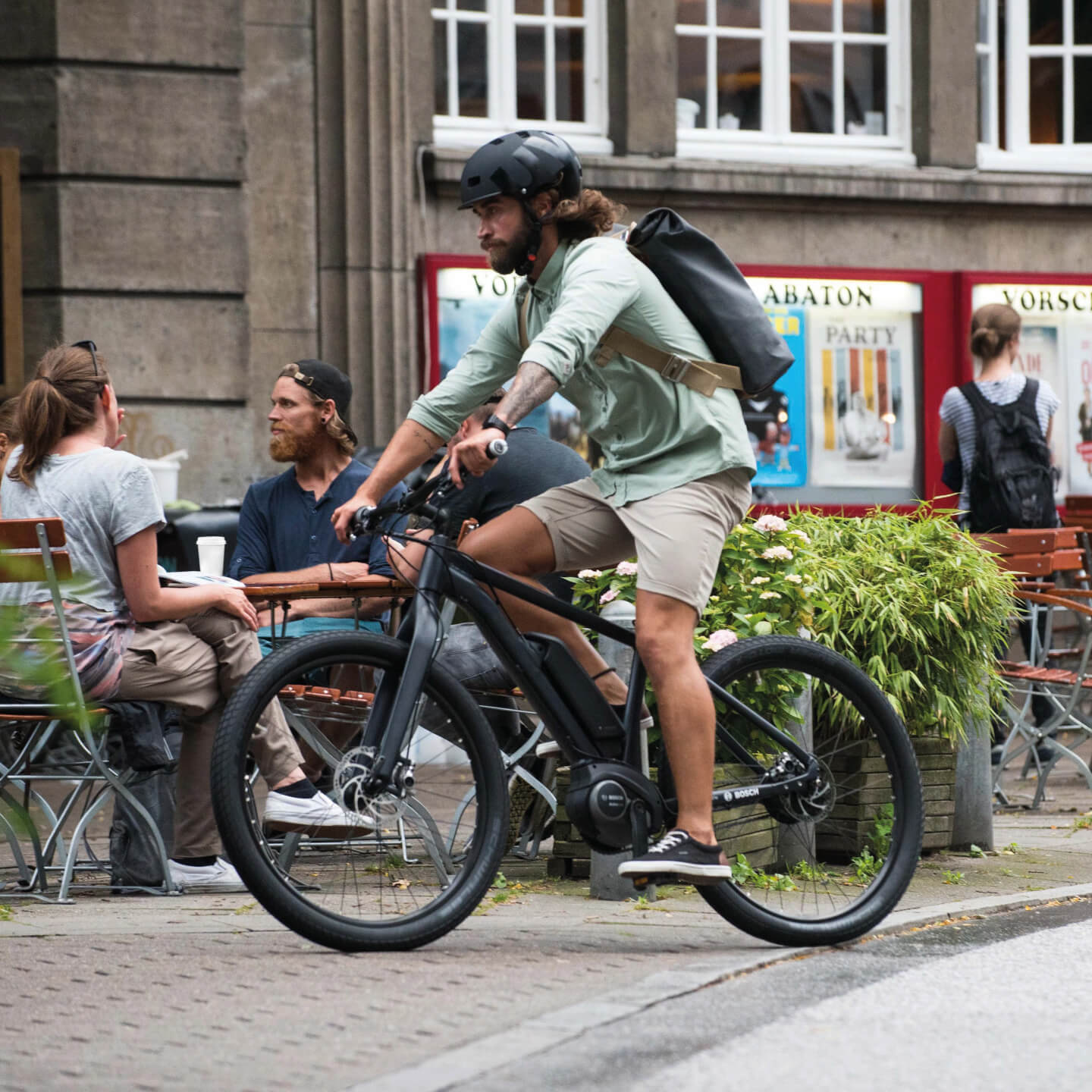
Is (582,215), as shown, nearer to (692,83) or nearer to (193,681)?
(193,681)

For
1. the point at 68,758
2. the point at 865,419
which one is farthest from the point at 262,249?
the point at 68,758

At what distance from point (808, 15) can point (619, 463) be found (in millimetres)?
9232

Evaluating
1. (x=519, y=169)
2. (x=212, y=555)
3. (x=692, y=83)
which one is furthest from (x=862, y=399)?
(x=519, y=169)

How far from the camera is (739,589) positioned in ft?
20.3

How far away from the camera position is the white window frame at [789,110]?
13.3 metres

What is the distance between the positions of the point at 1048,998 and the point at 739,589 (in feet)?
6.78

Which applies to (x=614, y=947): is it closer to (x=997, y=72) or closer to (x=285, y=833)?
(x=285, y=833)

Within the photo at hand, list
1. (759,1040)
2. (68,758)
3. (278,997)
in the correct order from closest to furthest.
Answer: (759,1040) < (278,997) < (68,758)

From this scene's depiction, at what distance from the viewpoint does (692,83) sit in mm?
13344

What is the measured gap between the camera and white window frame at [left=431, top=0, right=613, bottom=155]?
1269cm

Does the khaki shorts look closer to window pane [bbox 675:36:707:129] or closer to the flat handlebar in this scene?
the flat handlebar

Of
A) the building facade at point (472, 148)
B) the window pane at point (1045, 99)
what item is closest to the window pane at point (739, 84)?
the building facade at point (472, 148)

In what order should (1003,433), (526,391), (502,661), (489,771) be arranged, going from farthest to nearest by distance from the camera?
(1003,433), (502,661), (489,771), (526,391)

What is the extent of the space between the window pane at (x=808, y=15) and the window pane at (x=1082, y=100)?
6.06ft
